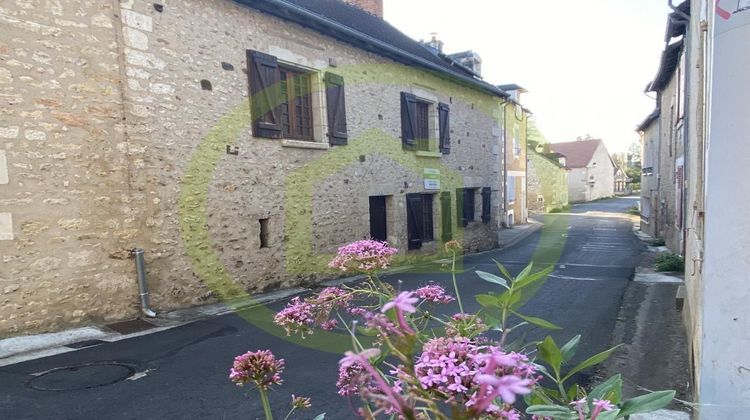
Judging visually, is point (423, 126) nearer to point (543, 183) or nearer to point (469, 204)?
point (469, 204)

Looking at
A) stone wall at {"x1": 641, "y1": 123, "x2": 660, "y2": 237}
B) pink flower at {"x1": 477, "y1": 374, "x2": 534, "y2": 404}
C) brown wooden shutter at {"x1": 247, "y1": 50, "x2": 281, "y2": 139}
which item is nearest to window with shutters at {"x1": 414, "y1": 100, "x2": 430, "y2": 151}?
brown wooden shutter at {"x1": 247, "y1": 50, "x2": 281, "y2": 139}

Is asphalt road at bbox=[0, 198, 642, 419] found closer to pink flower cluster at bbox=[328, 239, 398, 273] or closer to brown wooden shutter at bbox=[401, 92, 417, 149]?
pink flower cluster at bbox=[328, 239, 398, 273]

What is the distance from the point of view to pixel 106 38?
614cm

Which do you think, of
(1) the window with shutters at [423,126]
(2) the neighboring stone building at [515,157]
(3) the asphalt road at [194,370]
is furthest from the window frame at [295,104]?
(2) the neighboring stone building at [515,157]

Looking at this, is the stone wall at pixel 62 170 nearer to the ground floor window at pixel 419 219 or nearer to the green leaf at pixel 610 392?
the green leaf at pixel 610 392

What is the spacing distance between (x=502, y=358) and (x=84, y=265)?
6652mm

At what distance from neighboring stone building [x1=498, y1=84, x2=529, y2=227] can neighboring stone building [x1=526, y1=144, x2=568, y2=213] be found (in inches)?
380

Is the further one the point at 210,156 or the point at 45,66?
the point at 210,156

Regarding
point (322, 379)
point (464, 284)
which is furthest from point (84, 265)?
point (464, 284)

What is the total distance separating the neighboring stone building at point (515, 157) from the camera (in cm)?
2394

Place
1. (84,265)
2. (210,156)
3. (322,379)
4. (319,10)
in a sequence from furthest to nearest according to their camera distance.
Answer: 1. (319,10)
2. (210,156)
3. (84,265)
4. (322,379)

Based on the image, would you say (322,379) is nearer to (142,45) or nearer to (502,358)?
(502,358)

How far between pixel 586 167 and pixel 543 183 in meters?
14.2

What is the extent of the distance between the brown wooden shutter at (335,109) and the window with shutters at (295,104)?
0.40m
